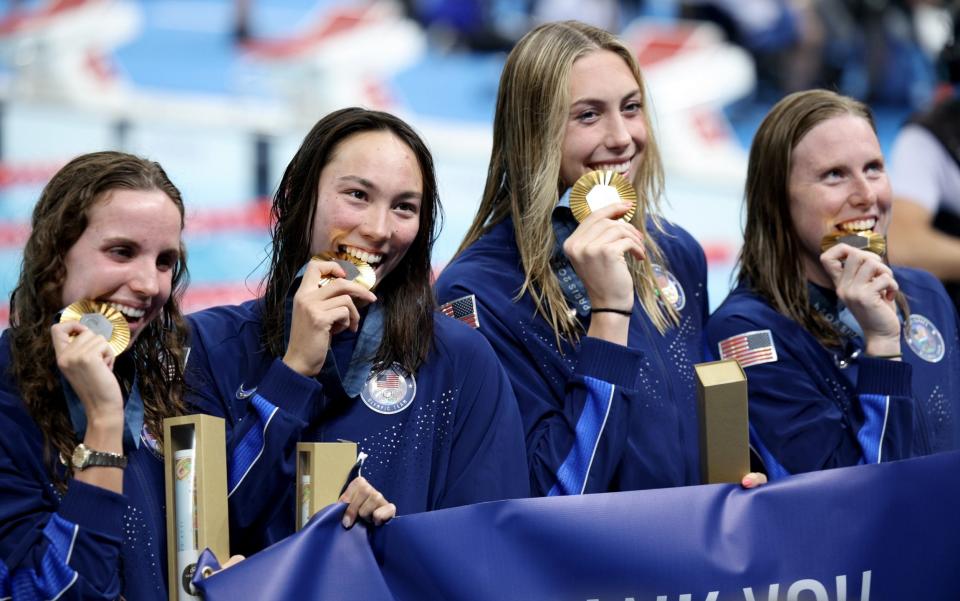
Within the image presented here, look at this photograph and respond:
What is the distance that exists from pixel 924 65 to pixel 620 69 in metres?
7.69

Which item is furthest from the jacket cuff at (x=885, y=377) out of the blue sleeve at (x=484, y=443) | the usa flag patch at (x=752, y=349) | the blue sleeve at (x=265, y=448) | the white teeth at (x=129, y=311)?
the white teeth at (x=129, y=311)

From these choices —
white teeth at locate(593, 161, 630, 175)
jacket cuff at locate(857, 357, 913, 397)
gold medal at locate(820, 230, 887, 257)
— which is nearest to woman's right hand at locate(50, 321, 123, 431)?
white teeth at locate(593, 161, 630, 175)

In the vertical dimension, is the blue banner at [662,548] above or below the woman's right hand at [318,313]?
below

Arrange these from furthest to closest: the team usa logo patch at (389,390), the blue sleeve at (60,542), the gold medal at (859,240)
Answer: the gold medal at (859,240), the team usa logo patch at (389,390), the blue sleeve at (60,542)

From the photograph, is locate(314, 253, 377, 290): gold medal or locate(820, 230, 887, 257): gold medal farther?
locate(820, 230, 887, 257): gold medal

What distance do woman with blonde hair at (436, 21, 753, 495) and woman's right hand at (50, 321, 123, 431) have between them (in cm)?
96

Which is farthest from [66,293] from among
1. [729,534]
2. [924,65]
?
[924,65]

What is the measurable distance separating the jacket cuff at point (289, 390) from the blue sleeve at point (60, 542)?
1.29 ft

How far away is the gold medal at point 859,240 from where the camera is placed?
343cm

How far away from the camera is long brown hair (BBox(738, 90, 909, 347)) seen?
3.53 m

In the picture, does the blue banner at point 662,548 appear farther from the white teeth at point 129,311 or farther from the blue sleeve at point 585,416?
the white teeth at point 129,311

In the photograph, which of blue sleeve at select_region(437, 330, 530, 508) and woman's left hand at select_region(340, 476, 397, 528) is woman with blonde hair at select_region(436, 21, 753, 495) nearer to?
blue sleeve at select_region(437, 330, 530, 508)

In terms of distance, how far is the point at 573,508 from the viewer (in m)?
2.73

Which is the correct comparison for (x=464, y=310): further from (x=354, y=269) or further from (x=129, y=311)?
(x=129, y=311)
